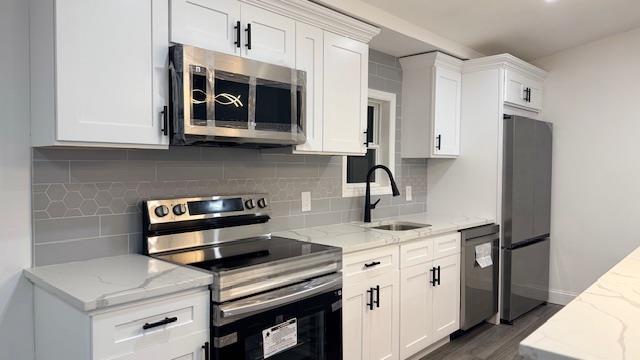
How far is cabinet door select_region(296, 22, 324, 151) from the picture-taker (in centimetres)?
254

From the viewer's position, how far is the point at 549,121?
14.7 ft

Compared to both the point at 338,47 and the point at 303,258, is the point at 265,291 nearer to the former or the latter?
the point at 303,258

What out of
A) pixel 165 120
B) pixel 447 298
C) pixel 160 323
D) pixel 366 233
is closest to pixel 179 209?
pixel 165 120

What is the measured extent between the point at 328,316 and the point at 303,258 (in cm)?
35

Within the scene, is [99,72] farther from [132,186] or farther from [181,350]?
[181,350]

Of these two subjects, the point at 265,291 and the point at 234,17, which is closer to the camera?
the point at 265,291

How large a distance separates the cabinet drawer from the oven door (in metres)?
0.14

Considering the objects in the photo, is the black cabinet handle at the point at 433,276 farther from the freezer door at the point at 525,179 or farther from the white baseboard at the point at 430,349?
the freezer door at the point at 525,179

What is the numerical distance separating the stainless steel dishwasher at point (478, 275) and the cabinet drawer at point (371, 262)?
0.90 metres

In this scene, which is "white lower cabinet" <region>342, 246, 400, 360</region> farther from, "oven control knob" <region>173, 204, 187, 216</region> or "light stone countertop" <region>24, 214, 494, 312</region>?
"oven control knob" <region>173, 204, 187, 216</region>

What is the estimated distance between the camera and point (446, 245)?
3225 mm

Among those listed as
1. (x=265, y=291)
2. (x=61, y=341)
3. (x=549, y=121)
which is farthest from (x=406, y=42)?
(x=61, y=341)

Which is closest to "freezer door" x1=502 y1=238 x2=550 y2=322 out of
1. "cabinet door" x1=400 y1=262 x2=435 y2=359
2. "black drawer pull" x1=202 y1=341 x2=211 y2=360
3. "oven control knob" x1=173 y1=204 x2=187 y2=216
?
"cabinet door" x1=400 y1=262 x2=435 y2=359

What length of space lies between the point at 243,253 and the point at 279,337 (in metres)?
0.44
